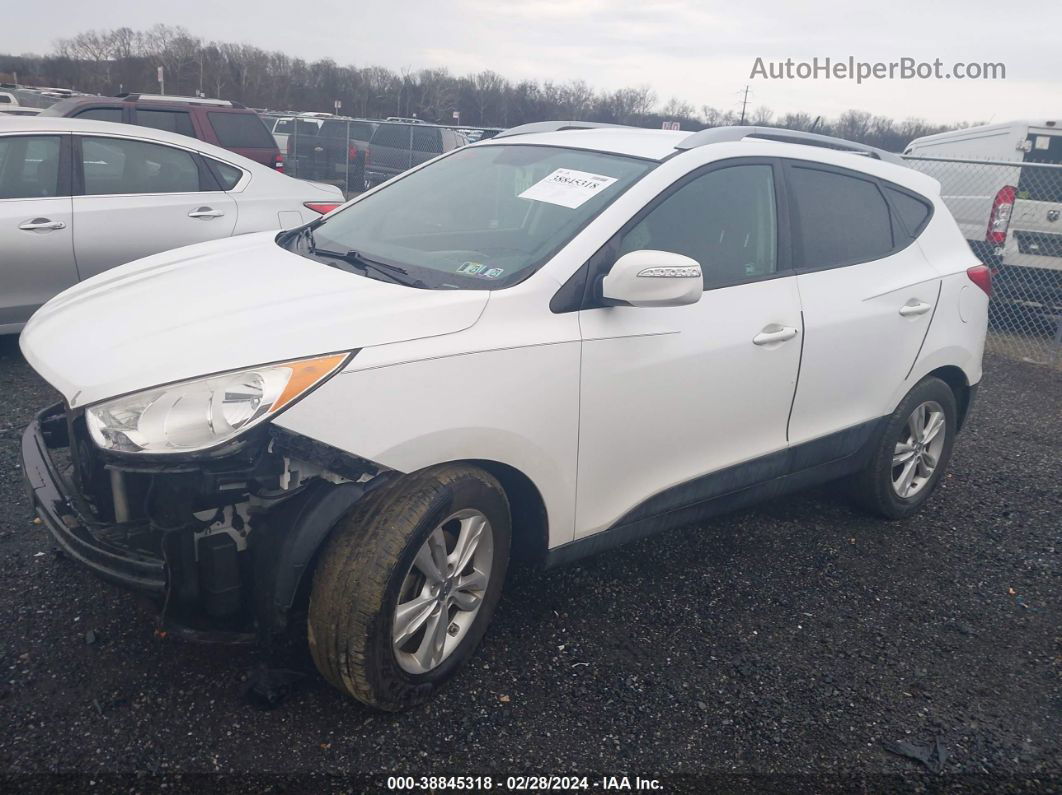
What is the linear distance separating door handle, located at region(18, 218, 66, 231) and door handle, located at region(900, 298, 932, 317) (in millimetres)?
5109

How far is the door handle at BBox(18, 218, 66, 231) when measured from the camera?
5.42 metres

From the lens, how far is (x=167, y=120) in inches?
411

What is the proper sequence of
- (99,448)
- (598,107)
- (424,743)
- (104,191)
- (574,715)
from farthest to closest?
1. (598,107)
2. (104,191)
3. (574,715)
4. (424,743)
5. (99,448)

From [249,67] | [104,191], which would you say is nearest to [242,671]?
[104,191]

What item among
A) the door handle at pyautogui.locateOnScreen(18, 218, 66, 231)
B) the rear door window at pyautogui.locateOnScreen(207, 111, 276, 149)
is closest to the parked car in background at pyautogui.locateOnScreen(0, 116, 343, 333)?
the door handle at pyautogui.locateOnScreen(18, 218, 66, 231)

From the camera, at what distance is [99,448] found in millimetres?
2182

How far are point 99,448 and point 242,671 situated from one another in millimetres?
948

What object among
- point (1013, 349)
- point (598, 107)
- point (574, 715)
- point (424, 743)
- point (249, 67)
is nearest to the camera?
point (424, 743)

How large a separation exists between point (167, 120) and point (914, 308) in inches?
374

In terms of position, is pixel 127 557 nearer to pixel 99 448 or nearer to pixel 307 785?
pixel 99 448

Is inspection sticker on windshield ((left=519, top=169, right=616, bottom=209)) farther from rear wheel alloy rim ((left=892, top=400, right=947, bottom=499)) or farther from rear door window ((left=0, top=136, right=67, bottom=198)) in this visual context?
rear door window ((left=0, top=136, right=67, bottom=198))

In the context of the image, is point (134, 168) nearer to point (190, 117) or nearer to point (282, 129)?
point (190, 117)

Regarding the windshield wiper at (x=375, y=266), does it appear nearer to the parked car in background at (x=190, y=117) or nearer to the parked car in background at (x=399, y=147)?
the parked car in background at (x=190, y=117)

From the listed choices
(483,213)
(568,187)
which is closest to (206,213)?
(483,213)
